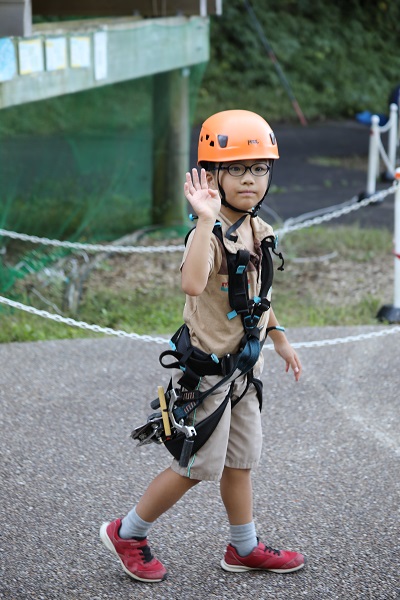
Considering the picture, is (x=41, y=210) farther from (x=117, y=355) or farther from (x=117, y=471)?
(x=117, y=471)

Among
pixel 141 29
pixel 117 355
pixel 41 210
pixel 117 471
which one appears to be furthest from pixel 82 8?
pixel 117 471

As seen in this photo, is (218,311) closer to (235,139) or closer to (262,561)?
(235,139)

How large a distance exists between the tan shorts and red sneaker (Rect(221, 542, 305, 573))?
35cm

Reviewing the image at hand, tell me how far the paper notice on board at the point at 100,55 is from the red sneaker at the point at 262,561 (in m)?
5.35

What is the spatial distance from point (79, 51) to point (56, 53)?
421 millimetres

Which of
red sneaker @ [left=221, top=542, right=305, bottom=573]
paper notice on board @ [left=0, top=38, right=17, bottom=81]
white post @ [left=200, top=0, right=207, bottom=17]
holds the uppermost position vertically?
white post @ [left=200, top=0, right=207, bottom=17]

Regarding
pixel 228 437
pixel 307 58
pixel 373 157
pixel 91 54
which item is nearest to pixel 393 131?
pixel 373 157

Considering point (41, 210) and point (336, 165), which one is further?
point (336, 165)

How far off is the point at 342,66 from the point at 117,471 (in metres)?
20.4

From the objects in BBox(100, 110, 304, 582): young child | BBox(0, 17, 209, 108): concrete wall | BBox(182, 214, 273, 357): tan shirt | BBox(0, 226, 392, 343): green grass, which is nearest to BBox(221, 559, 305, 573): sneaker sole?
BBox(100, 110, 304, 582): young child

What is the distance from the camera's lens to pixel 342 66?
23.0 metres

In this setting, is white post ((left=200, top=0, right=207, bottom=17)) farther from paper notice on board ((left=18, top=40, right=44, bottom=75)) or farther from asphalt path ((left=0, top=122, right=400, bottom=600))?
asphalt path ((left=0, top=122, right=400, bottom=600))

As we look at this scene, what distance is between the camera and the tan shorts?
116 inches

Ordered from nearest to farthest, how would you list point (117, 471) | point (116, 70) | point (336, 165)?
1. point (117, 471)
2. point (116, 70)
3. point (336, 165)
